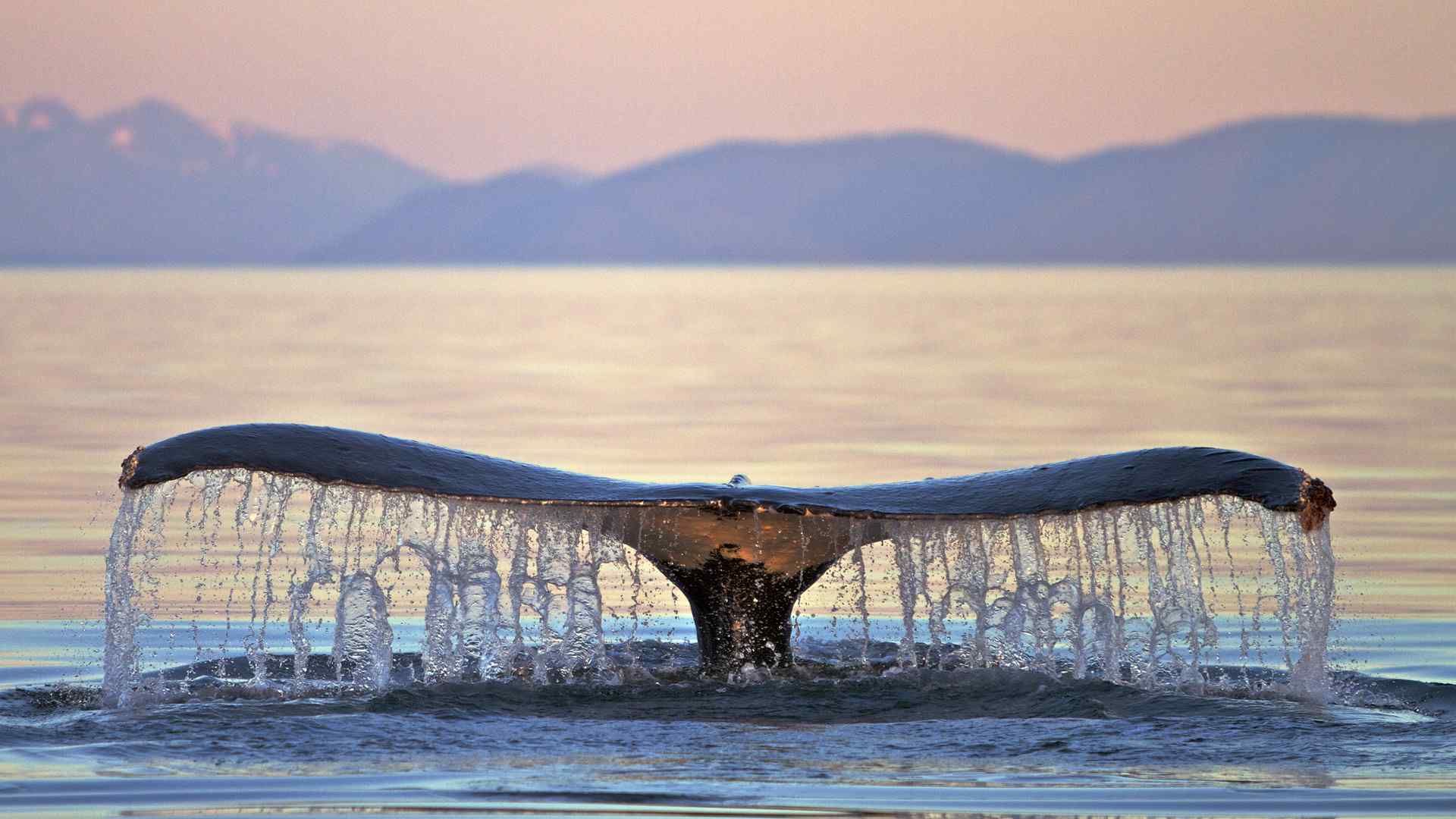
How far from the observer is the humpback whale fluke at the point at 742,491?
7234 millimetres

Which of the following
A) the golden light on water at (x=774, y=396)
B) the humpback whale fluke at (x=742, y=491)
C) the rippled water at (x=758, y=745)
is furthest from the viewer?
the golden light on water at (x=774, y=396)

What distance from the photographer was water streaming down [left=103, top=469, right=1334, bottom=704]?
753 centimetres

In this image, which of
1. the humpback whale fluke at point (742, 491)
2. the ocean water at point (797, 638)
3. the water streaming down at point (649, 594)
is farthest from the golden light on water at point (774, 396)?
the humpback whale fluke at point (742, 491)

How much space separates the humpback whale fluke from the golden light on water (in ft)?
14.8

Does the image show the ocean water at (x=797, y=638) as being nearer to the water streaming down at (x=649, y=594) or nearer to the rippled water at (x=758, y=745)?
the rippled water at (x=758, y=745)

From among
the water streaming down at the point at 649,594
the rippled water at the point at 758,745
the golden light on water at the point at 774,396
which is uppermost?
the golden light on water at the point at 774,396

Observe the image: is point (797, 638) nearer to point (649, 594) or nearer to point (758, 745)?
point (649, 594)

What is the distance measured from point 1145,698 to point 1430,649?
2928 mm

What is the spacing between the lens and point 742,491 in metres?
7.52

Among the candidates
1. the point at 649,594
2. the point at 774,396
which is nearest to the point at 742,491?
the point at 649,594

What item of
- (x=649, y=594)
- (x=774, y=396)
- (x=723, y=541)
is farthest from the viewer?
(x=774, y=396)

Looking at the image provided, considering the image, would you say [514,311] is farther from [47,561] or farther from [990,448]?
[47,561]

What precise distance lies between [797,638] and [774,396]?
56.9ft

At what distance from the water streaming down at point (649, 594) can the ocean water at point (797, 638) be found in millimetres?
121
